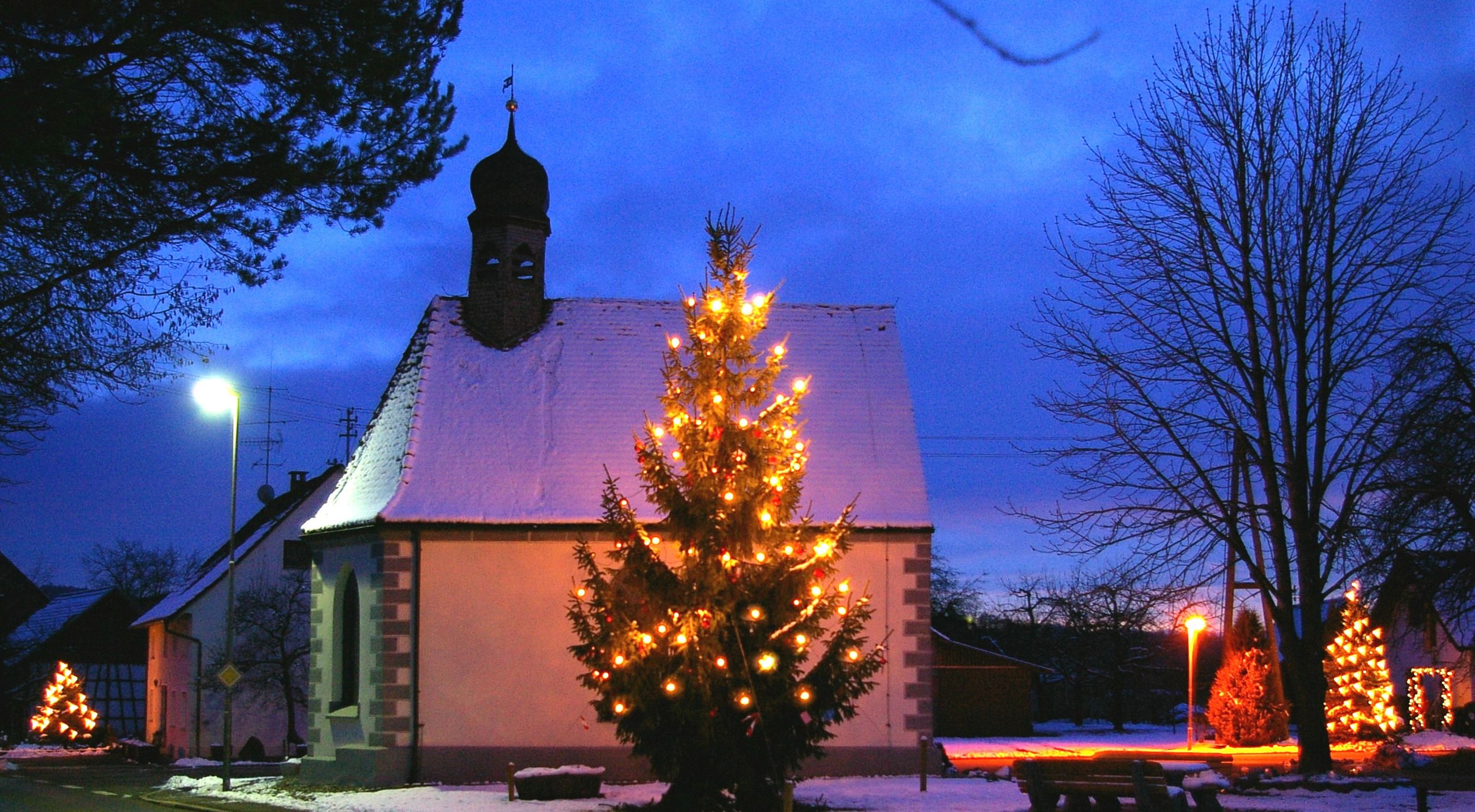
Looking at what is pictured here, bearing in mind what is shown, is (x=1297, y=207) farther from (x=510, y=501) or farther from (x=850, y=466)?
(x=510, y=501)

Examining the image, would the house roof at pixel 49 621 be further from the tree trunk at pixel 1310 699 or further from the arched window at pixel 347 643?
the tree trunk at pixel 1310 699

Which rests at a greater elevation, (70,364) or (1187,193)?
(1187,193)

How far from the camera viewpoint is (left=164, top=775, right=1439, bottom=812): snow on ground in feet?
57.1

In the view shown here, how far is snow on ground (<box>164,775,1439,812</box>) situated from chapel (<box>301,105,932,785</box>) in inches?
39.5

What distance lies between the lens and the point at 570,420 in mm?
23891

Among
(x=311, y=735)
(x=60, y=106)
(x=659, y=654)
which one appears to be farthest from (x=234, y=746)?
(x=60, y=106)

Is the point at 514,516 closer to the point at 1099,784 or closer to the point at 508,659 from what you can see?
the point at 508,659

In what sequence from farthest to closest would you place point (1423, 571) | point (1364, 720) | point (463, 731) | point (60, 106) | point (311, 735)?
point (1364, 720) → point (311, 735) → point (463, 731) → point (1423, 571) → point (60, 106)

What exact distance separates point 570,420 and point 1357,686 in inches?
987

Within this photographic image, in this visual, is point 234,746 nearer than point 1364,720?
No

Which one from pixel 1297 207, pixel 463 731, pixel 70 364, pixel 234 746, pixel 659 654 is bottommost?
pixel 234 746

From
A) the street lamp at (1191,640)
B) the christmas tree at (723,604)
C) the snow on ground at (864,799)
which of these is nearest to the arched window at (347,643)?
the snow on ground at (864,799)

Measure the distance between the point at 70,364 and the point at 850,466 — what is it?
14.2 metres

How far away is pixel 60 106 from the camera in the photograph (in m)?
9.32
